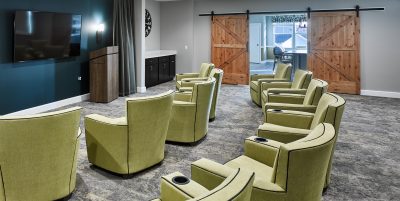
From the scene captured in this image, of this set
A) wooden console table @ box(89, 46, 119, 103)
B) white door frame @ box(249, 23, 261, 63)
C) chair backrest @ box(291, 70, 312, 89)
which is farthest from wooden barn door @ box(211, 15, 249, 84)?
white door frame @ box(249, 23, 261, 63)

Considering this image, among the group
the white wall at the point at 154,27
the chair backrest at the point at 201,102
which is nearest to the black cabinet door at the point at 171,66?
the white wall at the point at 154,27

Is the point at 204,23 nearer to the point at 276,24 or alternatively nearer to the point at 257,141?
the point at 276,24

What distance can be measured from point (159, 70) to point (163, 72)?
29 centimetres

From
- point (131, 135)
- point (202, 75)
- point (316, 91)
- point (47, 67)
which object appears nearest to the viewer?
point (131, 135)

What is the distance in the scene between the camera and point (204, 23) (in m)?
10.5

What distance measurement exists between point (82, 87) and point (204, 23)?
471cm

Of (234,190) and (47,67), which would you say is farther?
(47,67)

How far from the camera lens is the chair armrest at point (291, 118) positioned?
3.63 m

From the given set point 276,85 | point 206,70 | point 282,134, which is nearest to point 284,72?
point 276,85

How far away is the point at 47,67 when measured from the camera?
6.32 metres

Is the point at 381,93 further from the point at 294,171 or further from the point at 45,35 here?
the point at 45,35

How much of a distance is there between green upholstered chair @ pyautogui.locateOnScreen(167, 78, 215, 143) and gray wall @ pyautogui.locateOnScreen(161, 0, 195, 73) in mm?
6419

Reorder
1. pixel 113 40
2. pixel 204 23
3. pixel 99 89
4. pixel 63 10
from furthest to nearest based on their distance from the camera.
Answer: pixel 204 23
pixel 113 40
pixel 99 89
pixel 63 10

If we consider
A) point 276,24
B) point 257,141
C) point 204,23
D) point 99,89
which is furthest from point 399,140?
point 276,24
